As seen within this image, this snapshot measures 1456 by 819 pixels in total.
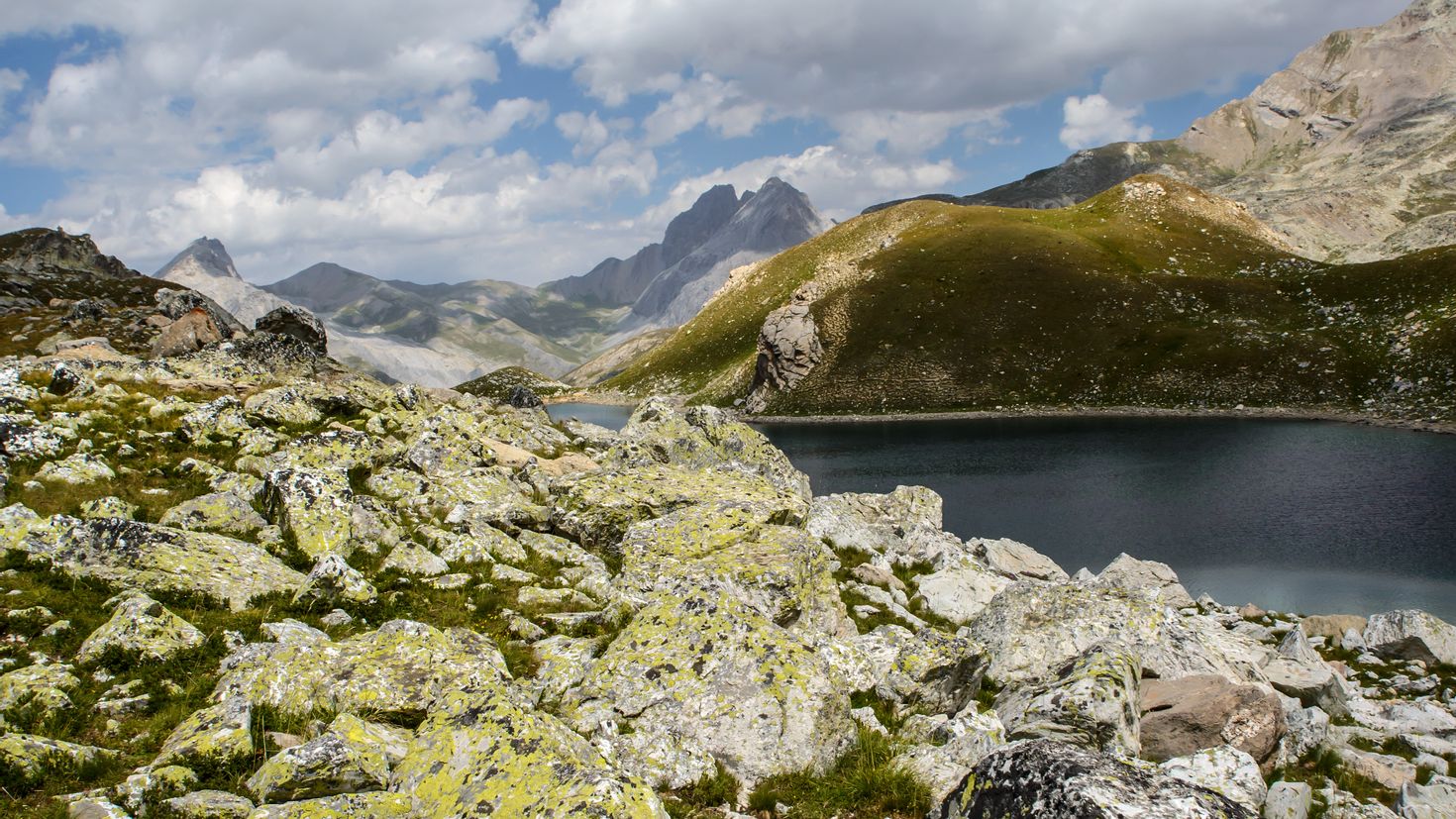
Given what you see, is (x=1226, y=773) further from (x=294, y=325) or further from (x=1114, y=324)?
(x=1114, y=324)

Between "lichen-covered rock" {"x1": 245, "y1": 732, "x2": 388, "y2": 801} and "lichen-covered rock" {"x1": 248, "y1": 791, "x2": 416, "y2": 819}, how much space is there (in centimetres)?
18

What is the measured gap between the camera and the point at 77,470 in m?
16.8

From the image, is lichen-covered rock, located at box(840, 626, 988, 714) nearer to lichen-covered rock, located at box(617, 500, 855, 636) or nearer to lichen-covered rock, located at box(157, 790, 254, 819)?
lichen-covered rock, located at box(617, 500, 855, 636)

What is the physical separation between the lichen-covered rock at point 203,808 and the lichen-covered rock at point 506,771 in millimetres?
1471

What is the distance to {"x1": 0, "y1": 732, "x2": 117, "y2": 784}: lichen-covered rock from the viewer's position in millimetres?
7574

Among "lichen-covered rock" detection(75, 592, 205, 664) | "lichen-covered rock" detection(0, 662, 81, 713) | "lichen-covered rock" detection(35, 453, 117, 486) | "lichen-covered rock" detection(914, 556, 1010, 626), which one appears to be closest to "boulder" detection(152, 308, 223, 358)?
"lichen-covered rock" detection(35, 453, 117, 486)

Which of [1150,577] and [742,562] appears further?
[1150,577]

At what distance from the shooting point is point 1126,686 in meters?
11.7

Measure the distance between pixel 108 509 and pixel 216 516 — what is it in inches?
75.4

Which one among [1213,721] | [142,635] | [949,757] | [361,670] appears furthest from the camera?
[1213,721]

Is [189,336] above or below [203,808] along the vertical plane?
above

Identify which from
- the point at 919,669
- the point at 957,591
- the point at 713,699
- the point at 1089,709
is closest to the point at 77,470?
the point at 713,699

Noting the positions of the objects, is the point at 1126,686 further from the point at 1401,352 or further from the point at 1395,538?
the point at 1401,352

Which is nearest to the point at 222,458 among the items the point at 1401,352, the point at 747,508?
the point at 747,508
